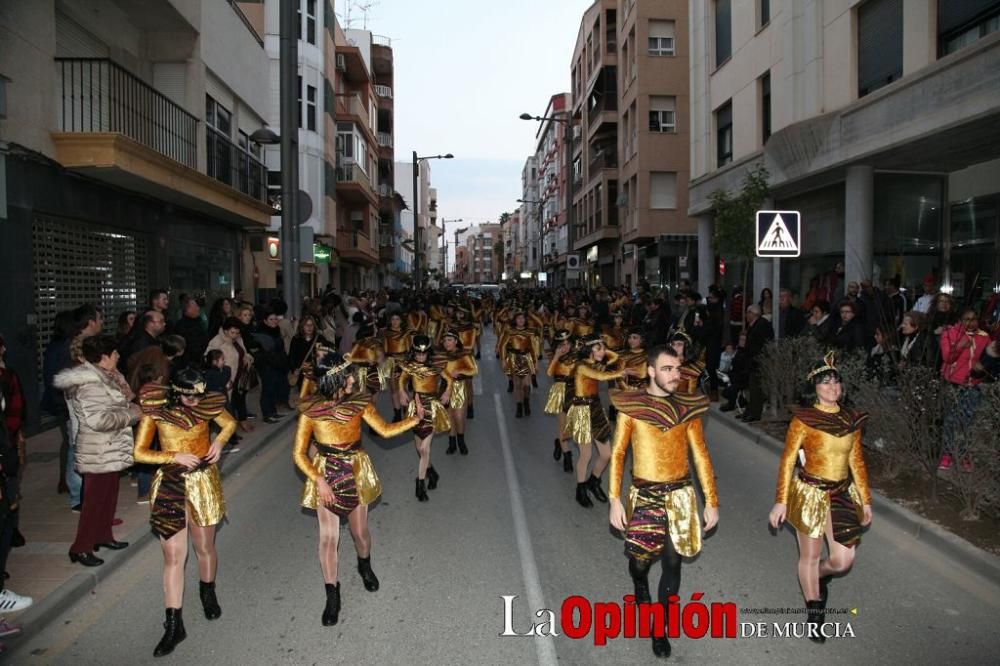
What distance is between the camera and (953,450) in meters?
6.39

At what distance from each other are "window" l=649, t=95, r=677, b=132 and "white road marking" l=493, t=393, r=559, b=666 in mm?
27455

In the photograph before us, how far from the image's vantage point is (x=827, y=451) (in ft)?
14.3

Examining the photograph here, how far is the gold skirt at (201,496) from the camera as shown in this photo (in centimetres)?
449

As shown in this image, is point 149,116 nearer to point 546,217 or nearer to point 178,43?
point 178,43

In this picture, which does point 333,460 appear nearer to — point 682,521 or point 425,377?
point 682,521

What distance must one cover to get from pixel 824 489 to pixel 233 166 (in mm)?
17199

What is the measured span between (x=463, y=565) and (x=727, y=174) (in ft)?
62.8

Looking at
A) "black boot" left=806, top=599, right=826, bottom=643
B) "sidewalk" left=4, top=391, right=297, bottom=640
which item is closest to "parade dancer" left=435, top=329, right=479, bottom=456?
"sidewalk" left=4, top=391, right=297, bottom=640

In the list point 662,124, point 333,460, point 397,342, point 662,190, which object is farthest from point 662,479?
point 662,124

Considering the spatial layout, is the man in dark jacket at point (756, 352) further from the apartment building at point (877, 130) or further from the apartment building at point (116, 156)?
the apartment building at point (116, 156)

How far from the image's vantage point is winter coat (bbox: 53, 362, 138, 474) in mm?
5457

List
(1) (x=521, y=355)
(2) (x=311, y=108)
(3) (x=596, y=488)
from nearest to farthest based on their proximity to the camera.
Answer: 1. (3) (x=596, y=488)
2. (1) (x=521, y=355)
3. (2) (x=311, y=108)

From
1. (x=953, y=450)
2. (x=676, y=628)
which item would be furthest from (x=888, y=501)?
(x=676, y=628)

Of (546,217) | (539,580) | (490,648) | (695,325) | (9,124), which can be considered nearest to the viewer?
(490,648)
